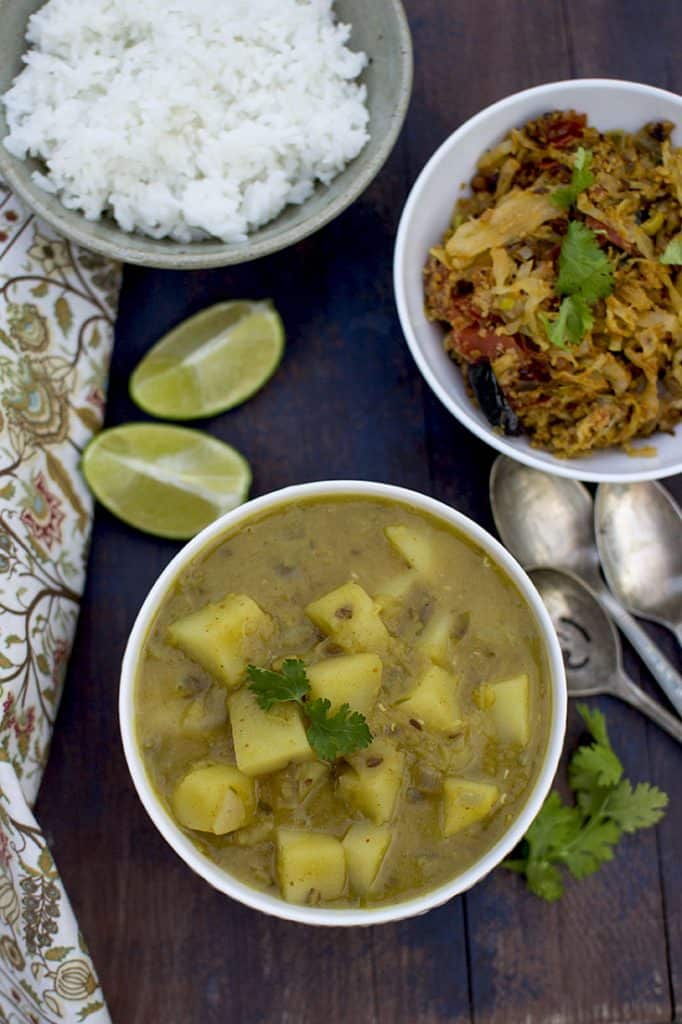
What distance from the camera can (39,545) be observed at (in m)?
2.60

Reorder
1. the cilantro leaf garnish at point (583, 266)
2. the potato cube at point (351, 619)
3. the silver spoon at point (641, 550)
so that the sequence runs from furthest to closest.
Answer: the silver spoon at point (641, 550), the cilantro leaf garnish at point (583, 266), the potato cube at point (351, 619)

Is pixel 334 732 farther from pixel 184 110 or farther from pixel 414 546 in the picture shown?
pixel 184 110

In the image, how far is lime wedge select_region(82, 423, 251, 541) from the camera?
272 cm

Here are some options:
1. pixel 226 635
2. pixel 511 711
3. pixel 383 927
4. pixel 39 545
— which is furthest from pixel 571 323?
pixel 383 927

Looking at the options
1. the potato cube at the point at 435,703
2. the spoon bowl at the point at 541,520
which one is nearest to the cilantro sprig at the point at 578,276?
the spoon bowl at the point at 541,520

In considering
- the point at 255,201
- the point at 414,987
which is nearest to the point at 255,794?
the point at 414,987

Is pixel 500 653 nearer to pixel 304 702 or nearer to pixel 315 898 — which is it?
pixel 304 702

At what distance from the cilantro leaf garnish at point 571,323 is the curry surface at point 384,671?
0.49m

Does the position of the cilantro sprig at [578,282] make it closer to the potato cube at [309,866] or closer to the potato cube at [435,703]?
the potato cube at [435,703]

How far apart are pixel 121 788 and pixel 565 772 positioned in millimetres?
1050

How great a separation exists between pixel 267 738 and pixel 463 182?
136cm

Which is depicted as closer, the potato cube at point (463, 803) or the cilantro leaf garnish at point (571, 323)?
the potato cube at point (463, 803)

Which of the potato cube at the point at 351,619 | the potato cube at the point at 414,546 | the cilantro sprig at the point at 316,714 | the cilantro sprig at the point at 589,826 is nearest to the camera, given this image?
the cilantro sprig at the point at 316,714

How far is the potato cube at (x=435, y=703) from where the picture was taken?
2.12 meters
